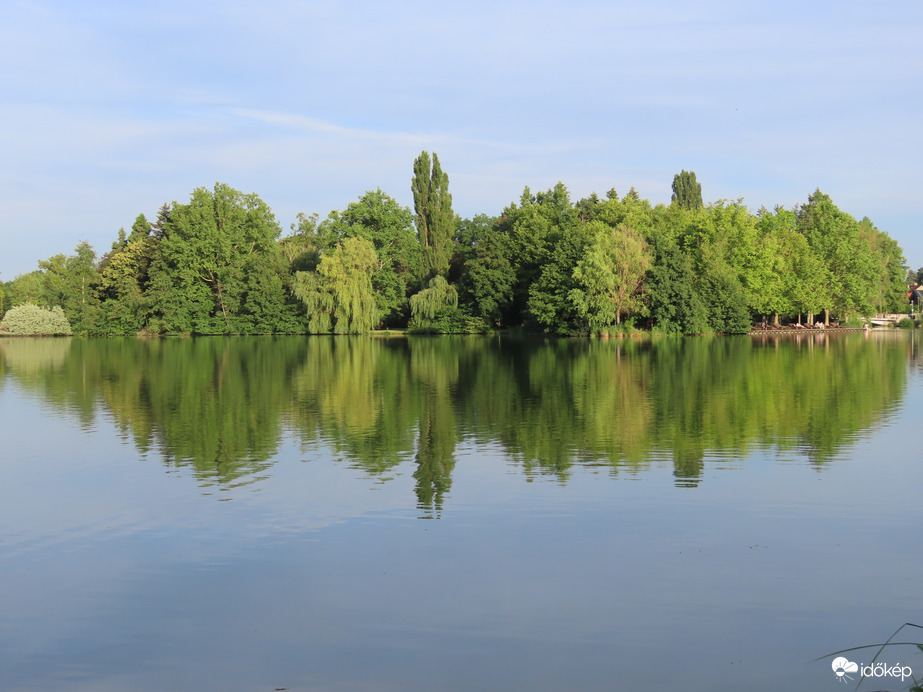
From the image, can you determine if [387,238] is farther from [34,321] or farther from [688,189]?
[688,189]

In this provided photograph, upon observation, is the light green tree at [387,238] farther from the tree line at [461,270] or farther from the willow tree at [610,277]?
the willow tree at [610,277]

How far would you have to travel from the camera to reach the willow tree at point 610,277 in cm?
6888

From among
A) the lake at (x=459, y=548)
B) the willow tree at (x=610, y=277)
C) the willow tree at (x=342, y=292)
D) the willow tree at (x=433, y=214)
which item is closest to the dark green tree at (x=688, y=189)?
the willow tree at (x=433, y=214)

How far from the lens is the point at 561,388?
29.0 metres

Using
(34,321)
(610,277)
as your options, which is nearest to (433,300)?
(610,277)

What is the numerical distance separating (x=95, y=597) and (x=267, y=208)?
92.3 m

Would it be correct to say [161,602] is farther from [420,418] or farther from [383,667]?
[420,418]

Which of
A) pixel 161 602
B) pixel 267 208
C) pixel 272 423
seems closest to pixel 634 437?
pixel 272 423

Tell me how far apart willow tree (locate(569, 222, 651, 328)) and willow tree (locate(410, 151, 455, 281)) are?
20568mm

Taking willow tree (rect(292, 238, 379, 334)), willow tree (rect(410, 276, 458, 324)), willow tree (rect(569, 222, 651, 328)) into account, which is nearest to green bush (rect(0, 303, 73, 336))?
willow tree (rect(292, 238, 379, 334))

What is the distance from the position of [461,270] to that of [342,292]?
65.8 ft

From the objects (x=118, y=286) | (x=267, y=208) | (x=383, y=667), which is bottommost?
(x=383, y=667)

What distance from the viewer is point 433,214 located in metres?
88.5

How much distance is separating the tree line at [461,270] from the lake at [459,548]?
171 feet
